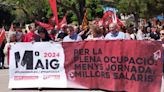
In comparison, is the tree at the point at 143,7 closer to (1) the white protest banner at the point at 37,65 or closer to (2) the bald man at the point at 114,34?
(2) the bald man at the point at 114,34

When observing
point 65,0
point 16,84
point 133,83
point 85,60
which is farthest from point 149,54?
point 65,0

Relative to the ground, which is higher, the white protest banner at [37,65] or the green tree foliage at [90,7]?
the green tree foliage at [90,7]

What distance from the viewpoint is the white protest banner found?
12.6 meters

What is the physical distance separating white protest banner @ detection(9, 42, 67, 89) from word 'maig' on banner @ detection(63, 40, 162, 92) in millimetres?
226

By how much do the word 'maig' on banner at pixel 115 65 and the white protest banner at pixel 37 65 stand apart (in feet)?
0.74

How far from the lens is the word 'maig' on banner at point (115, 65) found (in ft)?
35.9

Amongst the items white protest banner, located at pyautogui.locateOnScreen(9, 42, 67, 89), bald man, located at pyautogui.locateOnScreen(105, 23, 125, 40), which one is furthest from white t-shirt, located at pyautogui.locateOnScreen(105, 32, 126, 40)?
white protest banner, located at pyautogui.locateOnScreen(9, 42, 67, 89)

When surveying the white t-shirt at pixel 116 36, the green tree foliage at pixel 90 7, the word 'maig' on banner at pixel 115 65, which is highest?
the green tree foliage at pixel 90 7

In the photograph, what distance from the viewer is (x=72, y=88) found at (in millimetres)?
12523

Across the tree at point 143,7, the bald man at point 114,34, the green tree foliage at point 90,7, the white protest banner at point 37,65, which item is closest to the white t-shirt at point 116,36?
the bald man at point 114,34

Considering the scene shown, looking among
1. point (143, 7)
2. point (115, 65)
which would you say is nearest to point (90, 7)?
point (143, 7)

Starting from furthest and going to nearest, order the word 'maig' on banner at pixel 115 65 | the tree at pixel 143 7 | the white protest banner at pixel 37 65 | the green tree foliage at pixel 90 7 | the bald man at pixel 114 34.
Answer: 1. the tree at pixel 143 7
2. the green tree foliage at pixel 90 7
3. the white protest banner at pixel 37 65
4. the bald man at pixel 114 34
5. the word 'maig' on banner at pixel 115 65

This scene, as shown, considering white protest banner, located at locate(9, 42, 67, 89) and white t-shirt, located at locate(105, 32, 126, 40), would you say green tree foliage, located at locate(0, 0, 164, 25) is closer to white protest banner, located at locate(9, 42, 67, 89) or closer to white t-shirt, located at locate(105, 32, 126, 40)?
white protest banner, located at locate(9, 42, 67, 89)

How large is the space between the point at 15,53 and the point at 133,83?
3265 mm
